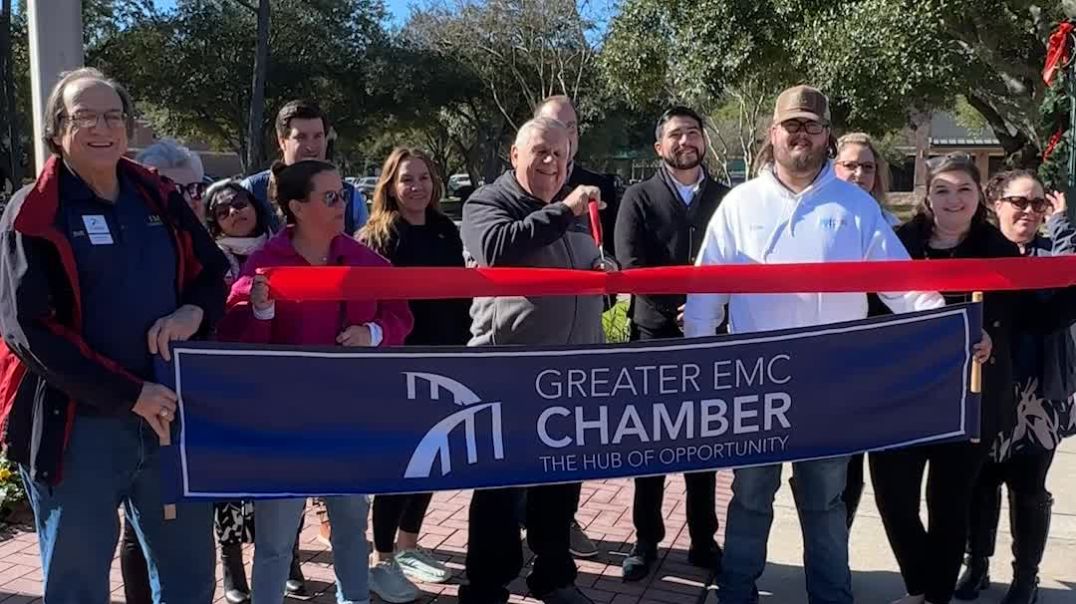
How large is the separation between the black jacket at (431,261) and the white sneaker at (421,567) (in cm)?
99

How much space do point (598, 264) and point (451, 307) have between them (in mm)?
799

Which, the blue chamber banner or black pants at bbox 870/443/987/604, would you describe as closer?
the blue chamber banner

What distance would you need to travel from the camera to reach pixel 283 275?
321cm

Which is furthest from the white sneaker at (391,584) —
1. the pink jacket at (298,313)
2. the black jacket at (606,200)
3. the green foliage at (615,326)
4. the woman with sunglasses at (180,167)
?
the green foliage at (615,326)

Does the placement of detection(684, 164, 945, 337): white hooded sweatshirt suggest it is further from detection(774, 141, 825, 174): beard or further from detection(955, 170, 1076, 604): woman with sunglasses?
detection(955, 170, 1076, 604): woman with sunglasses

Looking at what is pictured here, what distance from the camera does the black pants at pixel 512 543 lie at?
13.0ft

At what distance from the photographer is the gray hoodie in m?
3.61

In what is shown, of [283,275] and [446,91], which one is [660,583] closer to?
[283,275]

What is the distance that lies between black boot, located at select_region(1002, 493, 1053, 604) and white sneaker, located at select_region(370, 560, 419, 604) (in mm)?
2498

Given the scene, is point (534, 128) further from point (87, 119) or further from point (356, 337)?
point (87, 119)

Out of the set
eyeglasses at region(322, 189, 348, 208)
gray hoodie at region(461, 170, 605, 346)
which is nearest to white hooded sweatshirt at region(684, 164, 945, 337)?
gray hoodie at region(461, 170, 605, 346)

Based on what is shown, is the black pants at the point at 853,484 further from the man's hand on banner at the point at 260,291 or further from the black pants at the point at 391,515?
the man's hand on banner at the point at 260,291

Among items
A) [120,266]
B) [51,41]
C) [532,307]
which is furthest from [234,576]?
[51,41]

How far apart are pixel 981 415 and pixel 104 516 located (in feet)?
10.1
